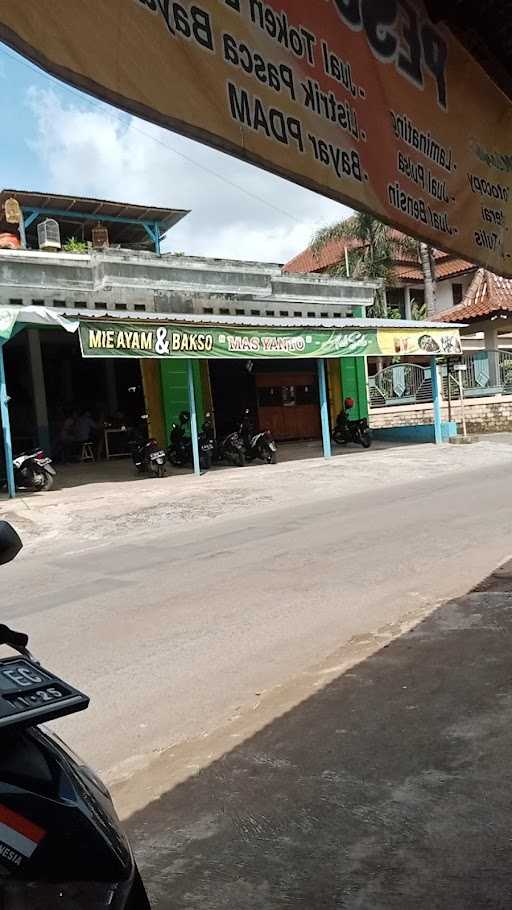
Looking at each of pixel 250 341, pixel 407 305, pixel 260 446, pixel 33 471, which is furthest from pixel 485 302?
pixel 33 471

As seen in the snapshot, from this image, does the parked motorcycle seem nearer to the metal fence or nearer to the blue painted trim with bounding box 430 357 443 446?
the blue painted trim with bounding box 430 357 443 446

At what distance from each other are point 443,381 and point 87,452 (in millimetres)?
13816

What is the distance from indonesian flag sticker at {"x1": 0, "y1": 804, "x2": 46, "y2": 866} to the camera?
1.32 metres

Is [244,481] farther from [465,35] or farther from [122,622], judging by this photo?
[465,35]

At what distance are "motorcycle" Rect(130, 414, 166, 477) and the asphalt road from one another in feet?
19.3

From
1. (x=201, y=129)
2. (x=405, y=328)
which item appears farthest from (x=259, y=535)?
(x=405, y=328)

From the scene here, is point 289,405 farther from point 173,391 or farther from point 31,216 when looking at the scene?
point 31,216

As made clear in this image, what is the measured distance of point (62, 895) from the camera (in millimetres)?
1365

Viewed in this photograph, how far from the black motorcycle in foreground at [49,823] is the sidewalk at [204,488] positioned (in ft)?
27.8

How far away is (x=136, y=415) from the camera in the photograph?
2122 cm

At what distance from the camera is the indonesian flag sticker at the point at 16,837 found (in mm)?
1321

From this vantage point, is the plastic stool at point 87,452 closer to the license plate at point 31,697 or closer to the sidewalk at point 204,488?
the sidewalk at point 204,488

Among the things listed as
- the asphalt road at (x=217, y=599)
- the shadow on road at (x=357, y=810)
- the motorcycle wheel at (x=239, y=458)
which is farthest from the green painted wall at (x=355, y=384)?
the shadow on road at (x=357, y=810)

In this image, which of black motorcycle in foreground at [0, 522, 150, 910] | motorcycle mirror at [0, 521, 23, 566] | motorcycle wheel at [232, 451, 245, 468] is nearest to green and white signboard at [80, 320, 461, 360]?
motorcycle wheel at [232, 451, 245, 468]
